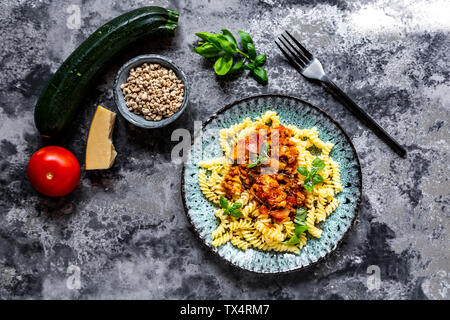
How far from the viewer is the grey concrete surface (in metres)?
3.64

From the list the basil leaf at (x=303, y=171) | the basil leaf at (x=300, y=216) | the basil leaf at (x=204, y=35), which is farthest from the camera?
the basil leaf at (x=204, y=35)

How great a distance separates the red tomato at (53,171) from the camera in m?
3.38

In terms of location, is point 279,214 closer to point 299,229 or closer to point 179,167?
point 299,229

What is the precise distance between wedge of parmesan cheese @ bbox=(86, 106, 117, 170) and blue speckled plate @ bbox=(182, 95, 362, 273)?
651 mm

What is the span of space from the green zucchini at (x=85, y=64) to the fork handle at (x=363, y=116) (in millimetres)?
1426

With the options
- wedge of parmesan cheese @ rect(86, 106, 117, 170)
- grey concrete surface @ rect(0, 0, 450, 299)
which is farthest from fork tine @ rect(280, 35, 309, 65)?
wedge of parmesan cheese @ rect(86, 106, 117, 170)

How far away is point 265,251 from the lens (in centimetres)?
349

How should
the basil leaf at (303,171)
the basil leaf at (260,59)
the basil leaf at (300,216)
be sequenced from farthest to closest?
the basil leaf at (260,59) < the basil leaf at (300,216) < the basil leaf at (303,171)

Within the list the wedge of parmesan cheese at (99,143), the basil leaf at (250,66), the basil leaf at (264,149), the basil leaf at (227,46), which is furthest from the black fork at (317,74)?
the wedge of parmesan cheese at (99,143)

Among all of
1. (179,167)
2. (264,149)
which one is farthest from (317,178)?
(179,167)

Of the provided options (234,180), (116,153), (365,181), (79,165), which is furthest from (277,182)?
(79,165)

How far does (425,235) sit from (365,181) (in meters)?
0.67

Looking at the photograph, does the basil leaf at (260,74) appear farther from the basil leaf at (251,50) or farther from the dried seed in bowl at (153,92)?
the dried seed in bowl at (153,92)
